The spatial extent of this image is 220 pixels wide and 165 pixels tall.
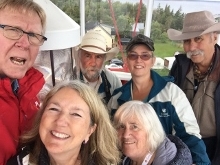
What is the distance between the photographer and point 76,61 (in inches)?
110

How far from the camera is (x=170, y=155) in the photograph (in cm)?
158

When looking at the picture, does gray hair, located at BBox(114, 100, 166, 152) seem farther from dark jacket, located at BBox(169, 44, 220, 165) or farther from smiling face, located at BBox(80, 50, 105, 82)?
smiling face, located at BBox(80, 50, 105, 82)

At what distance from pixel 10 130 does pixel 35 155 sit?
177mm

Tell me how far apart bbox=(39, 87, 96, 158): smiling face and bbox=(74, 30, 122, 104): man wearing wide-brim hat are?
1.08 meters

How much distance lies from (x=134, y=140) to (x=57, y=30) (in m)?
0.87

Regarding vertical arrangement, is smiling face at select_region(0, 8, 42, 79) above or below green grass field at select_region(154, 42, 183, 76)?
above

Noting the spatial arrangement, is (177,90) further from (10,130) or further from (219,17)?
(219,17)

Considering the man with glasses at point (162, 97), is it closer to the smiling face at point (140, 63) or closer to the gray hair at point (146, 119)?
the smiling face at point (140, 63)

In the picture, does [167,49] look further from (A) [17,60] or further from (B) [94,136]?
(A) [17,60]

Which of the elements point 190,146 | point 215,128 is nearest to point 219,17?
point 215,128

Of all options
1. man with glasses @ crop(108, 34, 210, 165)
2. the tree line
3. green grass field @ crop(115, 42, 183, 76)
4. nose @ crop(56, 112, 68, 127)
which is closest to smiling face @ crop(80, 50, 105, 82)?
man with glasses @ crop(108, 34, 210, 165)

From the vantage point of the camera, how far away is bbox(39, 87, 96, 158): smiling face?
1.31m

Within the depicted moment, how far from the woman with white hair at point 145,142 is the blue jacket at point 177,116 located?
0.25 meters

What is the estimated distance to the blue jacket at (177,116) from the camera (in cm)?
191
